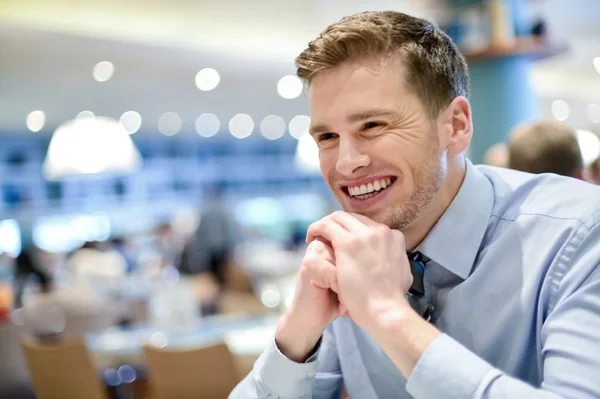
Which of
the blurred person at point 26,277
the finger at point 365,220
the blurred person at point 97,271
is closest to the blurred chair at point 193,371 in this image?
the finger at point 365,220

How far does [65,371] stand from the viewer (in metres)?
3.23

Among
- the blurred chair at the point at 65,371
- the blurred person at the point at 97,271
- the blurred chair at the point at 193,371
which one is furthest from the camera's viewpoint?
the blurred person at the point at 97,271

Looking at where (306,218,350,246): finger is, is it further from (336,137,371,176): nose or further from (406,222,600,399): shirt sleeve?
(406,222,600,399): shirt sleeve

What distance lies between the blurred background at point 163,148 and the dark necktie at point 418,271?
501 mm

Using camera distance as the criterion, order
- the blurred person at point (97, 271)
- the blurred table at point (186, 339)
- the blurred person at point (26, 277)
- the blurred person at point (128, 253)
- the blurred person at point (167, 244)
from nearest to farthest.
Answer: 1. the blurred table at point (186, 339)
2. the blurred person at point (97, 271)
3. the blurred person at point (26, 277)
4. the blurred person at point (128, 253)
5. the blurred person at point (167, 244)

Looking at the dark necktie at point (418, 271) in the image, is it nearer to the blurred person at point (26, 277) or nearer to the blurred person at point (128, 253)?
the blurred person at point (26, 277)

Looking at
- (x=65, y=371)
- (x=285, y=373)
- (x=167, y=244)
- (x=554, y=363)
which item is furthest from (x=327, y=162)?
(x=167, y=244)

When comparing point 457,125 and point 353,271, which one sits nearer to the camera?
point 353,271

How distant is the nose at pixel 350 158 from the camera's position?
108 cm

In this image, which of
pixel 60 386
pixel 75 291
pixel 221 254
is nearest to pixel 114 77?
pixel 221 254

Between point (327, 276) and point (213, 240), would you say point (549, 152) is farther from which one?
point (213, 240)

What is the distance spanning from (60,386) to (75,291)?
1495 mm

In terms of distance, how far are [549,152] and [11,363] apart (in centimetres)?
363

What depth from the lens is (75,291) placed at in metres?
4.67
